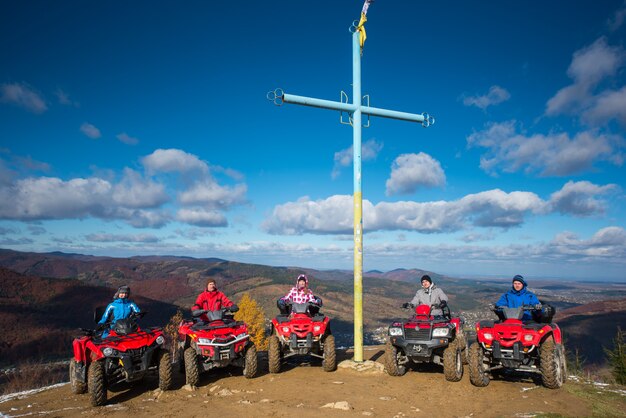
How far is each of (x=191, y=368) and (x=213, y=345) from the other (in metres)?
0.62

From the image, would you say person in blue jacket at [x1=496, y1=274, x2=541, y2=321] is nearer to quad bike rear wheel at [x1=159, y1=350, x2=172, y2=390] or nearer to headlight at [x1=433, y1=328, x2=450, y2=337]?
headlight at [x1=433, y1=328, x2=450, y2=337]

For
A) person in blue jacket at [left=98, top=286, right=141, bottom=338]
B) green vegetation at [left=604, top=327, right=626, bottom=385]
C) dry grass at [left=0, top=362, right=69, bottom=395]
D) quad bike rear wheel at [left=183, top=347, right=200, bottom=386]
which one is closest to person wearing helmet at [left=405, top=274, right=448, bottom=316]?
quad bike rear wheel at [left=183, top=347, right=200, bottom=386]

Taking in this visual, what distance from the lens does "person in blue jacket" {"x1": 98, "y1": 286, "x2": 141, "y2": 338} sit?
8.36 metres

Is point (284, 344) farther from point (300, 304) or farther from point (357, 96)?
point (357, 96)

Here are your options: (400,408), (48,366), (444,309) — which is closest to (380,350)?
(444,309)

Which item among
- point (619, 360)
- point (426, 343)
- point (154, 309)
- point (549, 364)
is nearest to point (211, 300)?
point (426, 343)

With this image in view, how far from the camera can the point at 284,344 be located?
30.2 ft

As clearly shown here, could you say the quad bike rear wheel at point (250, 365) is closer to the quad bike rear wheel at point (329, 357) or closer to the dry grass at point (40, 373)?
the quad bike rear wheel at point (329, 357)

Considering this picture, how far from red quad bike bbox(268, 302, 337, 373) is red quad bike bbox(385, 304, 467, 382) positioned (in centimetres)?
144

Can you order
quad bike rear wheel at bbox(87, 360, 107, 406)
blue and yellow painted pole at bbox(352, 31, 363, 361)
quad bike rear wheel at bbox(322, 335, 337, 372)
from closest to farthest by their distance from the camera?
quad bike rear wheel at bbox(87, 360, 107, 406), quad bike rear wheel at bbox(322, 335, 337, 372), blue and yellow painted pole at bbox(352, 31, 363, 361)

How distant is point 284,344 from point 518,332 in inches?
202

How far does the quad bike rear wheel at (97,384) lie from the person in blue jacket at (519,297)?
27.5 ft

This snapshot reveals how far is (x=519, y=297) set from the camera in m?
8.73

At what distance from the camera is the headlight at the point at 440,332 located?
805cm
